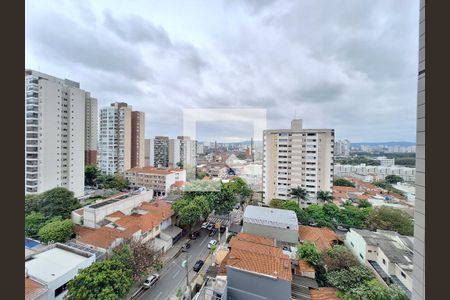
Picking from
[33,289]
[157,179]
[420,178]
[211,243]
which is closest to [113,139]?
[157,179]

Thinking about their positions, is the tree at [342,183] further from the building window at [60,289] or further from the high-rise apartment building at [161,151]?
the high-rise apartment building at [161,151]

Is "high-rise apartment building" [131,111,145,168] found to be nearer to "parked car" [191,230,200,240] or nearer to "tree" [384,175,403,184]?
"parked car" [191,230,200,240]

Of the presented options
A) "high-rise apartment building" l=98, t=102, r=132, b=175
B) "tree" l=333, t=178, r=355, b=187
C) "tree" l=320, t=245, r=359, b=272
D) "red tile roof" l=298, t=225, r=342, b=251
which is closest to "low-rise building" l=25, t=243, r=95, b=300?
→ "tree" l=320, t=245, r=359, b=272

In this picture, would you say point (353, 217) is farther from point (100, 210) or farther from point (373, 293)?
point (100, 210)

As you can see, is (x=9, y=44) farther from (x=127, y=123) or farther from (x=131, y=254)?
(x=127, y=123)

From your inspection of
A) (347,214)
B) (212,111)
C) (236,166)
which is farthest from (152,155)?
(347,214)

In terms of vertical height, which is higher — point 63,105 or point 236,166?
point 63,105

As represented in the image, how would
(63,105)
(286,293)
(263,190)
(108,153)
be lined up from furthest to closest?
Result: (108,153) < (263,190) < (63,105) < (286,293)
